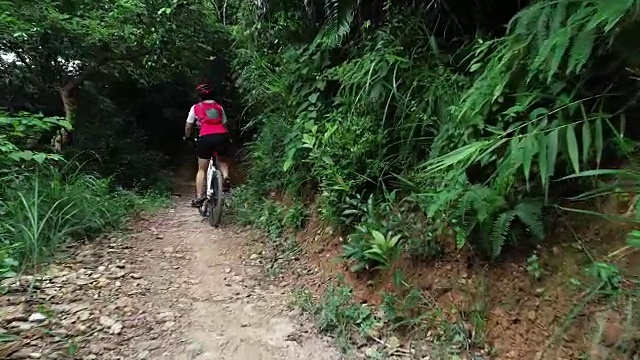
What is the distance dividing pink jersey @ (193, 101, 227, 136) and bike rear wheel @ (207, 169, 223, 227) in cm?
50

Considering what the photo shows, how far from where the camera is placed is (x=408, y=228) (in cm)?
295

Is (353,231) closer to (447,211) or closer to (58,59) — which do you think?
(447,211)

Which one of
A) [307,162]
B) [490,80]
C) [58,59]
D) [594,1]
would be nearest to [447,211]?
[490,80]

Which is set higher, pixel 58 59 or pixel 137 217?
pixel 58 59

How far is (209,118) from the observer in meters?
5.21

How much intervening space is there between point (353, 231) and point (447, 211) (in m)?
0.98

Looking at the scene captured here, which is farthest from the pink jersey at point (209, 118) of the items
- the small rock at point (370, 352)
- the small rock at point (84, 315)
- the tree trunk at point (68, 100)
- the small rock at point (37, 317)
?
the small rock at point (370, 352)

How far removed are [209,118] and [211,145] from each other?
1.08 feet

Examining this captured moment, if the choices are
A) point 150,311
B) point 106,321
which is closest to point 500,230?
point 150,311

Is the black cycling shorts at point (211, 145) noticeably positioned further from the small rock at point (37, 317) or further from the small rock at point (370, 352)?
the small rock at point (370, 352)

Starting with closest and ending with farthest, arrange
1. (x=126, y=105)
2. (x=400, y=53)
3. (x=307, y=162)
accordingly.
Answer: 1. (x=400, y=53)
2. (x=307, y=162)
3. (x=126, y=105)

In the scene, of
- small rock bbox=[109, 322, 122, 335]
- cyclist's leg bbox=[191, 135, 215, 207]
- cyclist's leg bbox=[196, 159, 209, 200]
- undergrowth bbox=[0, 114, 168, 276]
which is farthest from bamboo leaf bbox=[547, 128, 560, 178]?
cyclist's leg bbox=[196, 159, 209, 200]

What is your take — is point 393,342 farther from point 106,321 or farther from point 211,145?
point 211,145

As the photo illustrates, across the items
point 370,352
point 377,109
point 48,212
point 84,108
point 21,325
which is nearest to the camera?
point 370,352
